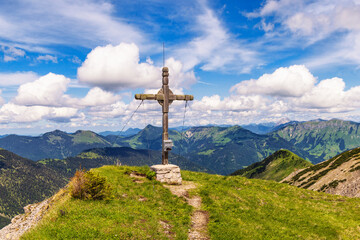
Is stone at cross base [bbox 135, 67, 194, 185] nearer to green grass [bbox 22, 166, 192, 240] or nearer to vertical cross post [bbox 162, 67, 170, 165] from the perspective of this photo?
vertical cross post [bbox 162, 67, 170, 165]

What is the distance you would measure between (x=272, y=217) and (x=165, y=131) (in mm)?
14266

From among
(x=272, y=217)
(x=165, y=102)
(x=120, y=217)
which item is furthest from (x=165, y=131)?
(x=272, y=217)

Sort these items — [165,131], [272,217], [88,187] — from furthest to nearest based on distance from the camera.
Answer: [165,131], [272,217], [88,187]

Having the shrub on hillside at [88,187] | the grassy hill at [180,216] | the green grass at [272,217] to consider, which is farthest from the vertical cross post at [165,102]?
the shrub on hillside at [88,187]

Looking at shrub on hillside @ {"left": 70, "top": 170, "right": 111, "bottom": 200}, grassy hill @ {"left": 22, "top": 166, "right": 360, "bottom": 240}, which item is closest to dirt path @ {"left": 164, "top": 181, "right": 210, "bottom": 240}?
grassy hill @ {"left": 22, "top": 166, "right": 360, "bottom": 240}

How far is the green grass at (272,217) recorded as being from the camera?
48.5ft

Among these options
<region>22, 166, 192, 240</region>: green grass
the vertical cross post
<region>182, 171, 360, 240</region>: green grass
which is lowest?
<region>182, 171, 360, 240</region>: green grass

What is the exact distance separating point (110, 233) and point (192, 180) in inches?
665

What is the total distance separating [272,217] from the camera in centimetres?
1781

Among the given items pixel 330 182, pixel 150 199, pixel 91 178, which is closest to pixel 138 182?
pixel 150 199

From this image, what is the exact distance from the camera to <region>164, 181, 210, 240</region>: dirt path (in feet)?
46.2

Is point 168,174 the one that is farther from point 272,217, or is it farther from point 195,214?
point 272,217

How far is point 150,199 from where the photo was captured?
18.9 metres

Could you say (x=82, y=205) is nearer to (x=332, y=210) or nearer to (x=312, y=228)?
(x=312, y=228)
